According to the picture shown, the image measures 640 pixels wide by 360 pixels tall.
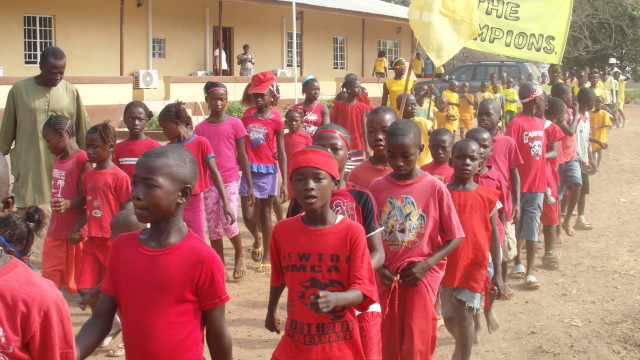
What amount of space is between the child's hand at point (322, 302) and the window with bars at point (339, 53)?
2514 centimetres

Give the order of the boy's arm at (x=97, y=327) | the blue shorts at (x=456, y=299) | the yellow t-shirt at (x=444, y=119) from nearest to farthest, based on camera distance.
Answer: the boy's arm at (x=97, y=327), the blue shorts at (x=456, y=299), the yellow t-shirt at (x=444, y=119)

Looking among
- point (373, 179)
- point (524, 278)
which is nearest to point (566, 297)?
point (524, 278)

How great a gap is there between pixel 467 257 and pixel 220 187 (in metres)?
2.29

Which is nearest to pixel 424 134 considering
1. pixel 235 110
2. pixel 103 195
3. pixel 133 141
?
pixel 133 141

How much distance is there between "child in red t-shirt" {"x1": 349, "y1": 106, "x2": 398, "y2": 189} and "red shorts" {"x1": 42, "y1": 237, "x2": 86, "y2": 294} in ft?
7.12

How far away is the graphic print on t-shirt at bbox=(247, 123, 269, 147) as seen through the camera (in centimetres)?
730

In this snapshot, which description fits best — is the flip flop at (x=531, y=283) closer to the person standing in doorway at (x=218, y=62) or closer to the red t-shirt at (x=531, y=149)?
the red t-shirt at (x=531, y=149)

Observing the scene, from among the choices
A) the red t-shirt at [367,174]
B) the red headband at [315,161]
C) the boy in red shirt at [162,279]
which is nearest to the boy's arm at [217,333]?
the boy in red shirt at [162,279]

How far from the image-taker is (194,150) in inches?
232

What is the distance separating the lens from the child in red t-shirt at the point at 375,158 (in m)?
4.48

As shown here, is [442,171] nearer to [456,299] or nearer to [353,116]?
[456,299]

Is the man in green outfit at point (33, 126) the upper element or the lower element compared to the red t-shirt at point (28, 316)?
upper

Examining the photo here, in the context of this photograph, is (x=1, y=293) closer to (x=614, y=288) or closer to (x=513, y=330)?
(x=513, y=330)

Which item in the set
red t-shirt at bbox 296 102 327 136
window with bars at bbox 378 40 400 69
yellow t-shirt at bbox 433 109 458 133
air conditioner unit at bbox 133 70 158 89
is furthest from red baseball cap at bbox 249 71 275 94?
window with bars at bbox 378 40 400 69
